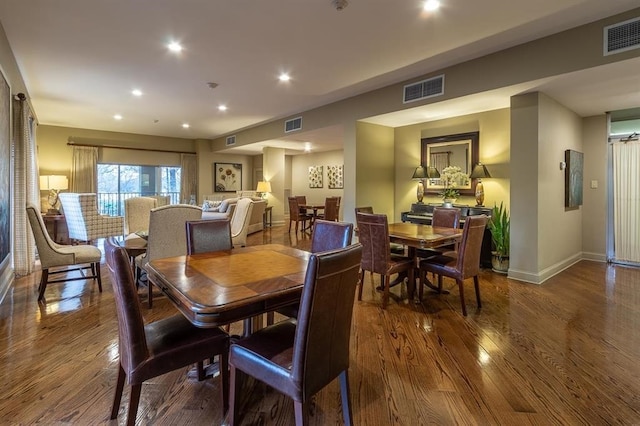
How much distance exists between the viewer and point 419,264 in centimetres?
348

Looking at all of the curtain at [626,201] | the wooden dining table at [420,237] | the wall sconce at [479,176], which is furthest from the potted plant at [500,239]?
the curtain at [626,201]

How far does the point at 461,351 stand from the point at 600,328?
140cm

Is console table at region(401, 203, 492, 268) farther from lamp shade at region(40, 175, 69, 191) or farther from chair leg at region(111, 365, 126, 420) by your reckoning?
lamp shade at region(40, 175, 69, 191)

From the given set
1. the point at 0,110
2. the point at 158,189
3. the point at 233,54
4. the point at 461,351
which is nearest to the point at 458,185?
the point at 461,351

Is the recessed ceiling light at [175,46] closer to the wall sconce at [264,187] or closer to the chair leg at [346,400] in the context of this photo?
the chair leg at [346,400]

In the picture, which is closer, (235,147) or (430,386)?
(430,386)

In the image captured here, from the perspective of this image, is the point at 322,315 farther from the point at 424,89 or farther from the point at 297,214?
the point at 297,214

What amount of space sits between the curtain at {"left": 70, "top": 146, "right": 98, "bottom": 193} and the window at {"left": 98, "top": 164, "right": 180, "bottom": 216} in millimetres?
260

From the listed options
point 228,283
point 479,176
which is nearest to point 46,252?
point 228,283

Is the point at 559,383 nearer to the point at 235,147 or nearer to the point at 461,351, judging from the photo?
the point at 461,351

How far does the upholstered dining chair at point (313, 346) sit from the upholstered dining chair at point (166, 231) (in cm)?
201

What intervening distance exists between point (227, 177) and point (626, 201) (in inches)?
393

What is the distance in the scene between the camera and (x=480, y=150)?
525 centimetres

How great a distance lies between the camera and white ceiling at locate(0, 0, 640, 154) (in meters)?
2.95
